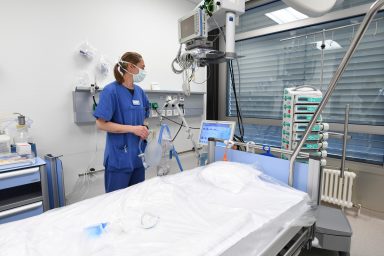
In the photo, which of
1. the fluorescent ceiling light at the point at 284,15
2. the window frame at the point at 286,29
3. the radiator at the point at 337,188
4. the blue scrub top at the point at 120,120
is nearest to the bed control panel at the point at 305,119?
the radiator at the point at 337,188

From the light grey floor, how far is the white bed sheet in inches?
38.4

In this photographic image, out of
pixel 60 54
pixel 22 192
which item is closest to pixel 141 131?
pixel 22 192

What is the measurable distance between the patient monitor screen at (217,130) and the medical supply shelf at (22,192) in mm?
1475

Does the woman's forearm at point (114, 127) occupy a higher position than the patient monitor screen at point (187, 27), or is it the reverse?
the patient monitor screen at point (187, 27)

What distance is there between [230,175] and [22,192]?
170 centimetres

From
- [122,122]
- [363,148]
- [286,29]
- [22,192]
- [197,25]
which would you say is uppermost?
[286,29]

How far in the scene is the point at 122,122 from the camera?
1.97 metres

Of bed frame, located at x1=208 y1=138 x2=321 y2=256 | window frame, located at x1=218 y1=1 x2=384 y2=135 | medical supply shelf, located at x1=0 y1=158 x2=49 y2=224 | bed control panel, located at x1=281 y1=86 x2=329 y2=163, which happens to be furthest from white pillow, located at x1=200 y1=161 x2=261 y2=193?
medical supply shelf, located at x1=0 y1=158 x2=49 y2=224

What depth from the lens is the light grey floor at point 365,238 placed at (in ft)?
6.25

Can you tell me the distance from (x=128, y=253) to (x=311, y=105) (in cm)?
197

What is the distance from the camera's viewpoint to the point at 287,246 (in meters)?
1.32

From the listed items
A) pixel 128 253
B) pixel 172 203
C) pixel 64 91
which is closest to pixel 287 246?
pixel 172 203

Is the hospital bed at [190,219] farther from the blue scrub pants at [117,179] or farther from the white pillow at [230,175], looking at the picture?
the blue scrub pants at [117,179]

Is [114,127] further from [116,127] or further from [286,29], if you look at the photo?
[286,29]
